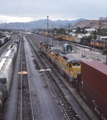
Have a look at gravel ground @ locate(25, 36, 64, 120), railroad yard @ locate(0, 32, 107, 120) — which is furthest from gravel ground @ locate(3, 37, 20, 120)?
gravel ground @ locate(25, 36, 64, 120)

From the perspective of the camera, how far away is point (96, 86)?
12.5 meters

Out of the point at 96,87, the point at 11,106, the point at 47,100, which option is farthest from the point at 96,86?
the point at 11,106

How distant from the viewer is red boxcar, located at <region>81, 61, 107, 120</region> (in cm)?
1137

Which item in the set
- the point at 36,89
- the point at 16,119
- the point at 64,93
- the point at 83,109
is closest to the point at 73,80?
the point at 64,93

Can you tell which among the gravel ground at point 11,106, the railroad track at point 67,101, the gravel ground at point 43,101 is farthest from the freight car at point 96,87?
the gravel ground at point 11,106

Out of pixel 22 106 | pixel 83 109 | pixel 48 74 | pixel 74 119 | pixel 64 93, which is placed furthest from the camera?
pixel 48 74

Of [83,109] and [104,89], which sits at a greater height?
[104,89]

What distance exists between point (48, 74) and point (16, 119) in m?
14.2

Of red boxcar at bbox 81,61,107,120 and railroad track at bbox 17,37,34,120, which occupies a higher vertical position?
red boxcar at bbox 81,61,107,120

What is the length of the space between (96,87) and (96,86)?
2.9 inches

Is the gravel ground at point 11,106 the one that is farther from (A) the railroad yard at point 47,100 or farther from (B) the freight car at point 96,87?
(B) the freight car at point 96,87

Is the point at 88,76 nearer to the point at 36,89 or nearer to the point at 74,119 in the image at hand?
the point at 74,119

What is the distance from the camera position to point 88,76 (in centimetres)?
1410

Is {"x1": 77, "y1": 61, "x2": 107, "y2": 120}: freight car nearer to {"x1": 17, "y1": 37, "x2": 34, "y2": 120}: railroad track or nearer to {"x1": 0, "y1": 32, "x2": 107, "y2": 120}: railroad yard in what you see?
{"x1": 0, "y1": 32, "x2": 107, "y2": 120}: railroad yard
